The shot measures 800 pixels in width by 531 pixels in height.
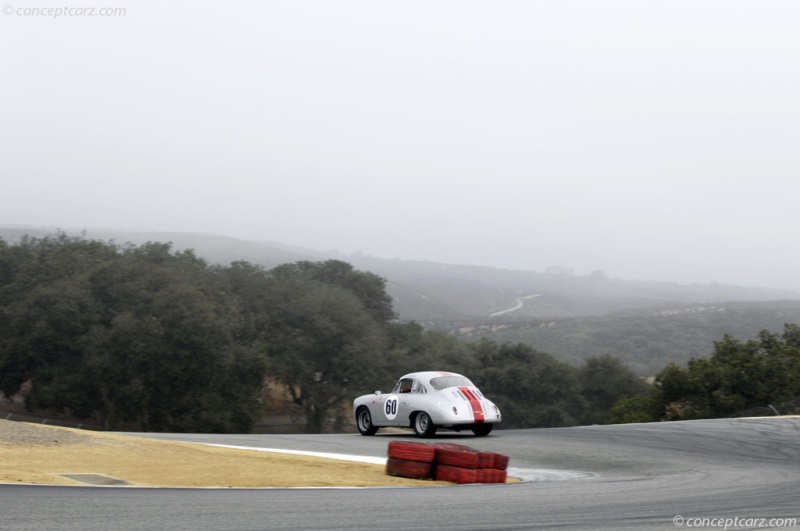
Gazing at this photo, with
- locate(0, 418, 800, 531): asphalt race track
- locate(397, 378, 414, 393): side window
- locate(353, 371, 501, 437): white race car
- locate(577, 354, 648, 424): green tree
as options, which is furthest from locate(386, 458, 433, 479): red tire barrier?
locate(577, 354, 648, 424): green tree

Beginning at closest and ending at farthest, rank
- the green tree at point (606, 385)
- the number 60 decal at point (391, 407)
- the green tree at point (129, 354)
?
the number 60 decal at point (391, 407)
the green tree at point (129, 354)
the green tree at point (606, 385)

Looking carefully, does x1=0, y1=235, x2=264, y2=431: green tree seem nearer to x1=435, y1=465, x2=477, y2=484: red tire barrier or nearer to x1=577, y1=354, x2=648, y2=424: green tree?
x1=577, y1=354, x2=648, y2=424: green tree

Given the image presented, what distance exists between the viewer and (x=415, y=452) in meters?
12.4

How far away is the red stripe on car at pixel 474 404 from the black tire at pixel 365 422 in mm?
2754

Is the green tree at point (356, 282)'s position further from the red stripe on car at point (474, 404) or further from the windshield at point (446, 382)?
the red stripe on car at point (474, 404)

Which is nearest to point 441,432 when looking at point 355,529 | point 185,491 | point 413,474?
point 413,474

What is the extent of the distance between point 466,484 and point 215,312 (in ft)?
118

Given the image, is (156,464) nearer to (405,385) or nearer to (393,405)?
(393,405)

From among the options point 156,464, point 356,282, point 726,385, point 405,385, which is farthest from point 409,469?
point 356,282

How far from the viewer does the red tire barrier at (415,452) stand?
12.3 m

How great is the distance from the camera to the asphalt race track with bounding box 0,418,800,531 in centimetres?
768

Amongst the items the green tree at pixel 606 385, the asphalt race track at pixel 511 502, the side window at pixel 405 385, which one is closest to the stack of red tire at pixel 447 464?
the asphalt race track at pixel 511 502

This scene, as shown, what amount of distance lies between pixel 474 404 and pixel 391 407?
2065 millimetres

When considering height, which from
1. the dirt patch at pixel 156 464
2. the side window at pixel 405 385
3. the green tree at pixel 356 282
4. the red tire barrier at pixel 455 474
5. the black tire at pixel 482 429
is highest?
the green tree at pixel 356 282
